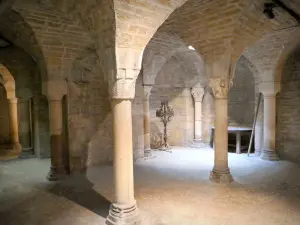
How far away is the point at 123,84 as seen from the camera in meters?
3.34

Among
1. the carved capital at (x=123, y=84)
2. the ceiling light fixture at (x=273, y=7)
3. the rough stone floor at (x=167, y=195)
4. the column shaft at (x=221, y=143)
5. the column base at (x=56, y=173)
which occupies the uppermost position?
the ceiling light fixture at (x=273, y=7)

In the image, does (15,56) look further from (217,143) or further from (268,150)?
(268,150)

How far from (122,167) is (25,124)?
5779mm

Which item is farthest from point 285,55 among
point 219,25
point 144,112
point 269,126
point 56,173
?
point 56,173

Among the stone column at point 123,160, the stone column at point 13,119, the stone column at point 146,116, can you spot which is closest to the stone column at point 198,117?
the stone column at point 146,116

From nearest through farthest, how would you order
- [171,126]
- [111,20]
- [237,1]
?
1. [111,20]
2. [237,1]
3. [171,126]

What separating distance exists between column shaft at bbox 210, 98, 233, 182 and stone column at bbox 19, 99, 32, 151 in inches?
227

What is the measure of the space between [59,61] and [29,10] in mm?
1309

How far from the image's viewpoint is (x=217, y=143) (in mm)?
5398

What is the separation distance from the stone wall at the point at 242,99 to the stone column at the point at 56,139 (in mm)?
6119

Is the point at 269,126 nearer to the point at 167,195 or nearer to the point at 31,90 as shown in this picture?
the point at 167,195

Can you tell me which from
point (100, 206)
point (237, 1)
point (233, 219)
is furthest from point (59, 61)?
point (233, 219)

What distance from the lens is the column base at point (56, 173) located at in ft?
18.6

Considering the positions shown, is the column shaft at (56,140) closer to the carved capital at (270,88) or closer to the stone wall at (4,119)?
the carved capital at (270,88)
